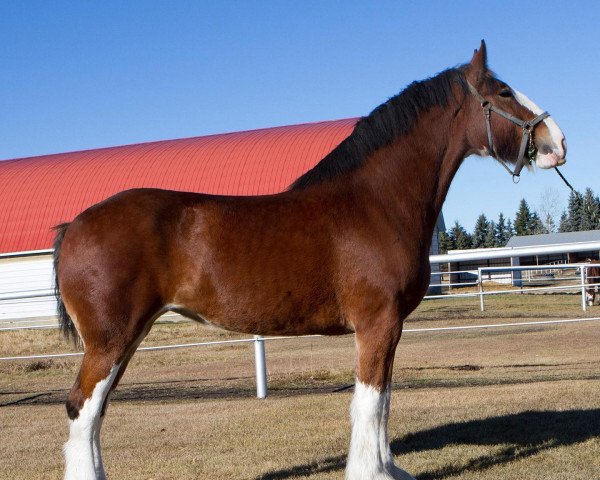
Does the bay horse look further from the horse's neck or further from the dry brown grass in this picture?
the dry brown grass

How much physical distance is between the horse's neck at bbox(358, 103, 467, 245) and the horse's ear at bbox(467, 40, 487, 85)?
26 cm

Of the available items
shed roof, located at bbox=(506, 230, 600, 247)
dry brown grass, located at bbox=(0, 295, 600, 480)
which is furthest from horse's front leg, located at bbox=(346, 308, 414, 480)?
shed roof, located at bbox=(506, 230, 600, 247)

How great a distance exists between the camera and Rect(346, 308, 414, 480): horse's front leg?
Answer: 4477 mm

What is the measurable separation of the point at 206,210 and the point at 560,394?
4.89m

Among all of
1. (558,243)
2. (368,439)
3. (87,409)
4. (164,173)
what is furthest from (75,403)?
(558,243)

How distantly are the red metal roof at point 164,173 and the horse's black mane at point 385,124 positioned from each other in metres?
20.4

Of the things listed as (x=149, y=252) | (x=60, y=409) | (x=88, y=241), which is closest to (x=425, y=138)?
(x=149, y=252)

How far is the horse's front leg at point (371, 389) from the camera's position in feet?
14.7

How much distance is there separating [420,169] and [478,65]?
835 millimetres

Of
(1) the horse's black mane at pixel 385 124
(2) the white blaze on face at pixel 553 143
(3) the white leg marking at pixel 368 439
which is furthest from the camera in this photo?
(1) the horse's black mane at pixel 385 124

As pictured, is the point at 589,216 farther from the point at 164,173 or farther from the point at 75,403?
the point at 75,403

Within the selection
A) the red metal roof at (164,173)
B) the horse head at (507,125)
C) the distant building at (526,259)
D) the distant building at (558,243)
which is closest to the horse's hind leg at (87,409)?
the horse head at (507,125)

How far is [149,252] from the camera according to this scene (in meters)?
4.44

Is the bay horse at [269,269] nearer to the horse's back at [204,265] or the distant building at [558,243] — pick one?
the horse's back at [204,265]
